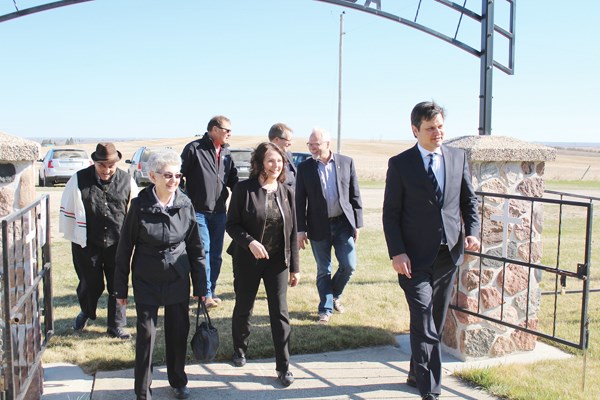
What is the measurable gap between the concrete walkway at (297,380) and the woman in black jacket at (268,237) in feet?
0.71

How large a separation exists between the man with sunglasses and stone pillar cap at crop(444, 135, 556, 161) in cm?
244

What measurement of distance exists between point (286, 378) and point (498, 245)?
198cm

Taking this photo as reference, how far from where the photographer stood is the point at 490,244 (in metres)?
4.87

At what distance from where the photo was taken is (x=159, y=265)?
3938mm

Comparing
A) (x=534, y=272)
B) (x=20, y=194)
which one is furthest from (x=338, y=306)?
(x=20, y=194)

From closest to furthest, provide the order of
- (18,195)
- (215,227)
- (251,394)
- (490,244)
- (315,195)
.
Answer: (18,195), (251,394), (490,244), (315,195), (215,227)

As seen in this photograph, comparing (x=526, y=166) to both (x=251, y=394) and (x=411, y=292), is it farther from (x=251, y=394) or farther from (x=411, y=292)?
(x=251, y=394)

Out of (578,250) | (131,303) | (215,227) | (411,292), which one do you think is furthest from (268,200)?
(578,250)

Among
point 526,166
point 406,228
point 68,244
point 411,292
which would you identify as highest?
point 526,166

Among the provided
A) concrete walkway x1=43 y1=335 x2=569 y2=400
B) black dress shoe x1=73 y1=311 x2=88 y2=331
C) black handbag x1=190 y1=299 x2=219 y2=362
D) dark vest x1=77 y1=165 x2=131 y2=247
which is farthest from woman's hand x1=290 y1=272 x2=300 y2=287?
black dress shoe x1=73 y1=311 x2=88 y2=331

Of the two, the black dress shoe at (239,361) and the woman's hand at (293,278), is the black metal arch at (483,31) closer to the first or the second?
the woman's hand at (293,278)

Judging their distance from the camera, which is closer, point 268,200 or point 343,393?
point 343,393

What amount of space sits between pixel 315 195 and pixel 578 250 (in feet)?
22.1

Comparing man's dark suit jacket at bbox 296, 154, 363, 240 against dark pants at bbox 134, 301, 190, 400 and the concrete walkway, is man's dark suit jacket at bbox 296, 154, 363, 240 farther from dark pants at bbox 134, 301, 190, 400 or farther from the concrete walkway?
dark pants at bbox 134, 301, 190, 400
